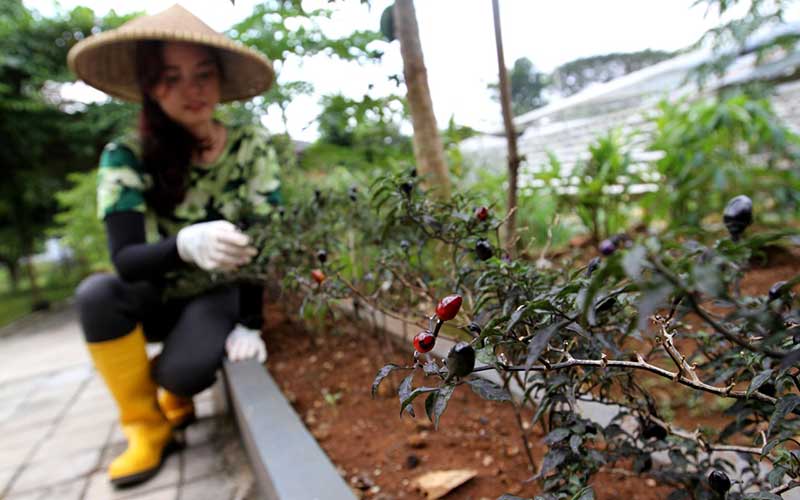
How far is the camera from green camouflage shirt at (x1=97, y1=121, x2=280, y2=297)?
1.88 m

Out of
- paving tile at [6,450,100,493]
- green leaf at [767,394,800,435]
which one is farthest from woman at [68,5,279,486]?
green leaf at [767,394,800,435]

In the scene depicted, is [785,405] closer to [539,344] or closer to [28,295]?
[539,344]

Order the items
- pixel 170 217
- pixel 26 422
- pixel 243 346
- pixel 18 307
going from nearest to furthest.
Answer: pixel 243 346 → pixel 170 217 → pixel 26 422 → pixel 18 307

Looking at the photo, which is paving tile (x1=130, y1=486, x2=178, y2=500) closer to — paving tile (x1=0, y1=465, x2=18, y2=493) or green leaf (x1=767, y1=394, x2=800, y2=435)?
paving tile (x1=0, y1=465, x2=18, y2=493)

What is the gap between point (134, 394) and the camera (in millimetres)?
1749

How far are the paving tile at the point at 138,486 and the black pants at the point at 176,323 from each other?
27 centimetres

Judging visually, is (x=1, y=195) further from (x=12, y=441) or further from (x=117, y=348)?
(x=117, y=348)

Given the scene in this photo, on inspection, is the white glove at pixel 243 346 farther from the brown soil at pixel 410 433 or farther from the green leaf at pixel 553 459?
the green leaf at pixel 553 459

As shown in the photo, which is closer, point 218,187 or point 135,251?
point 135,251

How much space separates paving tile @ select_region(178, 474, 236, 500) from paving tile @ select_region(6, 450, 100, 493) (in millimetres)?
529

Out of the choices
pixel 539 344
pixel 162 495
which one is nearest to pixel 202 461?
pixel 162 495

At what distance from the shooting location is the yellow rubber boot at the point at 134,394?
1694 millimetres

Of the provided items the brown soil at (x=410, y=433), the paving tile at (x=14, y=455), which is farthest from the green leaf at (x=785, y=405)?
the paving tile at (x=14, y=455)

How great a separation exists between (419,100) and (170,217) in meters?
1.31
